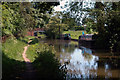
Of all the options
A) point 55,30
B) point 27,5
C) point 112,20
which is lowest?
point 55,30

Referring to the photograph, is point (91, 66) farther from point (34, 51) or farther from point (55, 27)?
point (55, 27)

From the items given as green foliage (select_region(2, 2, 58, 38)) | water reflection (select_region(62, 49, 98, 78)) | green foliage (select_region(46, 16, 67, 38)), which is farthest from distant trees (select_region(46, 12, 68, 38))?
water reflection (select_region(62, 49, 98, 78))

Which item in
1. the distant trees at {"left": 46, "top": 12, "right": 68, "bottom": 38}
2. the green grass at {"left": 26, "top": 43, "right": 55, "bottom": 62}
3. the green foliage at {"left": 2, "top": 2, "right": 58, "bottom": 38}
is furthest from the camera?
the distant trees at {"left": 46, "top": 12, "right": 68, "bottom": 38}

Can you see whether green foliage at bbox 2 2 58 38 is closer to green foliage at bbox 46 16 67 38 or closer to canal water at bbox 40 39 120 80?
canal water at bbox 40 39 120 80

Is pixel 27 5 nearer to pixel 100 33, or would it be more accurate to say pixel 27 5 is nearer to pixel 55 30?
pixel 100 33

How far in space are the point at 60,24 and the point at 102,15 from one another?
34.3m

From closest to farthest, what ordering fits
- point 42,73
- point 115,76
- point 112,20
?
point 42,73, point 115,76, point 112,20

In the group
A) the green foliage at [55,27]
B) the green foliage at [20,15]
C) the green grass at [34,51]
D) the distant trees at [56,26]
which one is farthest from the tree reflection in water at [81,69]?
the green foliage at [55,27]

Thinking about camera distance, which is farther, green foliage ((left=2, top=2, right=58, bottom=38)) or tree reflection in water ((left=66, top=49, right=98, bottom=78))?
green foliage ((left=2, top=2, right=58, bottom=38))

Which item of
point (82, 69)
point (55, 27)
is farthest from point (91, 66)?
point (55, 27)

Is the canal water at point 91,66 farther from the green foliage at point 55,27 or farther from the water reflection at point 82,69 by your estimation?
the green foliage at point 55,27

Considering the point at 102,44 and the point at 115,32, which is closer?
the point at 115,32

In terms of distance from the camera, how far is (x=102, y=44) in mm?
23469

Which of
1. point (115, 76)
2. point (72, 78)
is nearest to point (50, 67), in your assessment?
point (72, 78)
